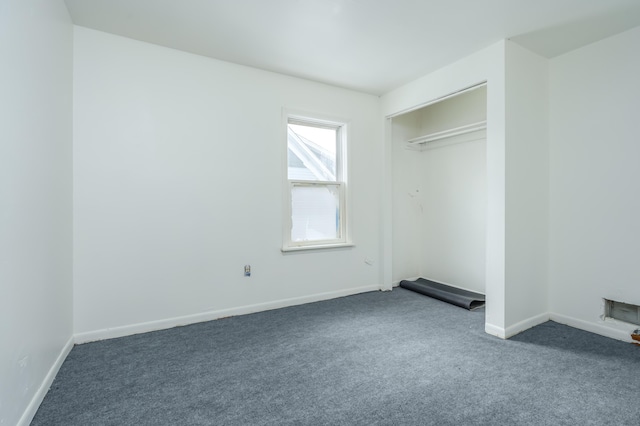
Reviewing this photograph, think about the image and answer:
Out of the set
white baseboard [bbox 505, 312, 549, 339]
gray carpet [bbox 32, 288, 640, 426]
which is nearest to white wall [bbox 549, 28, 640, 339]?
white baseboard [bbox 505, 312, 549, 339]

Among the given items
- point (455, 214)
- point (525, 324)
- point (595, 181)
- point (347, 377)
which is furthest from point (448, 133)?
point (347, 377)

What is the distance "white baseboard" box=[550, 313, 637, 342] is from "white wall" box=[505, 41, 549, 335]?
0.63 feet

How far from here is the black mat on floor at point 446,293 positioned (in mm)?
3389

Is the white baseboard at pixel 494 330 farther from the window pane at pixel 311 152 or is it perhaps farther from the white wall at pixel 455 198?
the window pane at pixel 311 152

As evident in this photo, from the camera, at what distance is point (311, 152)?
12.4ft

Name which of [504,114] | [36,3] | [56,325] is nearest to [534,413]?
[504,114]

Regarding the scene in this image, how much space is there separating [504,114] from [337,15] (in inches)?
63.0

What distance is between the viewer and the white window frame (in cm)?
346

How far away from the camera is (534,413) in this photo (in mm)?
1652

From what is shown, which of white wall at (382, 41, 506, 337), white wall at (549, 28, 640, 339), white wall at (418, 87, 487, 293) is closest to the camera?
white wall at (549, 28, 640, 339)

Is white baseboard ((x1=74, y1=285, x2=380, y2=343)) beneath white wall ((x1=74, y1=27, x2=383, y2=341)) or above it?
beneath

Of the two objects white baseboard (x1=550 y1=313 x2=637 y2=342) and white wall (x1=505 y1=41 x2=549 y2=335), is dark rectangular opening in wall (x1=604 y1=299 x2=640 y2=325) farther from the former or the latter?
white wall (x1=505 y1=41 x2=549 y2=335)

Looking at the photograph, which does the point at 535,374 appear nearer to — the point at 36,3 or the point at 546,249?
the point at 546,249

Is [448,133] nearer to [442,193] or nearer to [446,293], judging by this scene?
[442,193]
